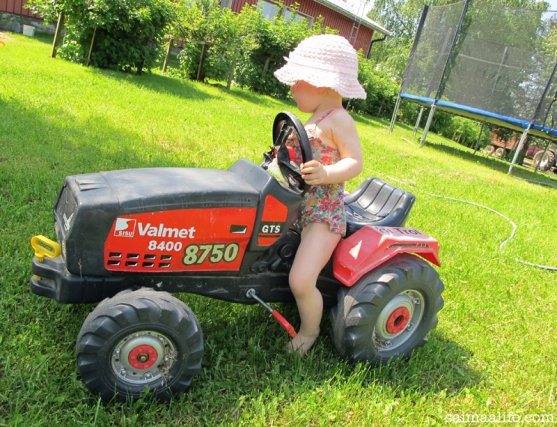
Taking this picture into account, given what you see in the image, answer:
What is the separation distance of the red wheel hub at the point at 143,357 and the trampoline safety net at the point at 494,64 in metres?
11.4

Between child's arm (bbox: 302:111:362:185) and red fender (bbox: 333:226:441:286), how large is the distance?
0.38 meters

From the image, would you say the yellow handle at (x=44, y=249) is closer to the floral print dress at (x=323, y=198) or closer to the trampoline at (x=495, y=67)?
the floral print dress at (x=323, y=198)

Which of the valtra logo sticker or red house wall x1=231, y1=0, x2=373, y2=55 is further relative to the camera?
red house wall x1=231, y1=0, x2=373, y2=55

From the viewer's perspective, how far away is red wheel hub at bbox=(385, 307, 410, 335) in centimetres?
281

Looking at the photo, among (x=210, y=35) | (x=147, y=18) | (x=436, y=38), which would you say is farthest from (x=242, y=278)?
(x=436, y=38)

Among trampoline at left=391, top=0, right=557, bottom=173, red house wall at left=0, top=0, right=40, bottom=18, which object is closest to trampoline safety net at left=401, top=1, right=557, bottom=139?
trampoline at left=391, top=0, right=557, bottom=173

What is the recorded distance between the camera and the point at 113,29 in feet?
32.6

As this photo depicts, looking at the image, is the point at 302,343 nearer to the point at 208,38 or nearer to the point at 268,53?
the point at 208,38

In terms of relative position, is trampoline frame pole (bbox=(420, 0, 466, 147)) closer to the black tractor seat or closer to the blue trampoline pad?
the blue trampoline pad

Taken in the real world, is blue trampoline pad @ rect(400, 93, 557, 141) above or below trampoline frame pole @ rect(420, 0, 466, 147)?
below

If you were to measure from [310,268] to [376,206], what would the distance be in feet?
2.78

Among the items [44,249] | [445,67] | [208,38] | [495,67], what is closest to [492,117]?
[495,67]

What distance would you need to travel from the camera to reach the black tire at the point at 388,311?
8.66 ft

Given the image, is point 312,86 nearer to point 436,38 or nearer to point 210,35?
point 210,35
